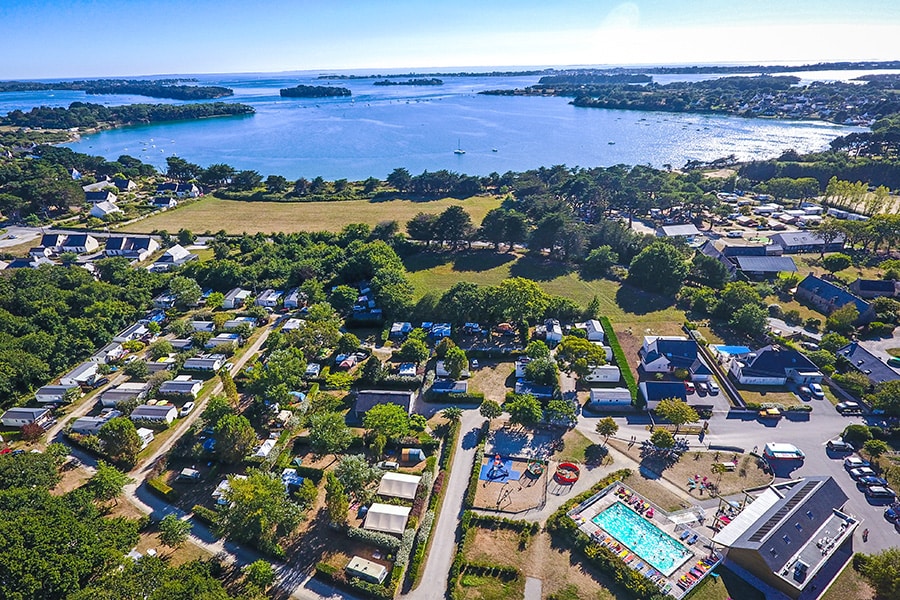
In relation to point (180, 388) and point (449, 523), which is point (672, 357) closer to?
point (449, 523)

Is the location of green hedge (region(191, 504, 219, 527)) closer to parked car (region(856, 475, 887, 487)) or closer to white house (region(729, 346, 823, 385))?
parked car (region(856, 475, 887, 487))

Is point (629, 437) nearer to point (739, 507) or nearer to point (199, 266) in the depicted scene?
point (739, 507)

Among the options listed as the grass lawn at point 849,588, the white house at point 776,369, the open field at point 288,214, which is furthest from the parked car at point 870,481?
the open field at point 288,214

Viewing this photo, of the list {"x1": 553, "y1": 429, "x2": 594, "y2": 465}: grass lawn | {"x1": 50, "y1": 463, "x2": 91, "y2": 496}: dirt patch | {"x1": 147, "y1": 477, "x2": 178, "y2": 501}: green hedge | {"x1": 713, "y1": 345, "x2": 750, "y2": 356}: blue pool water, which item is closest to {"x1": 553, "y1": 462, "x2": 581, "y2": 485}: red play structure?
{"x1": 553, "y1": 429, "x2": 594, "y2": 465}: grass lawn

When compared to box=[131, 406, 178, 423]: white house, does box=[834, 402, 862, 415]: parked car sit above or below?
below

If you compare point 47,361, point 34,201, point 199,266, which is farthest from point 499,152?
point 47,361

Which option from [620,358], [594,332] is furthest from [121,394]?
[620,358]
